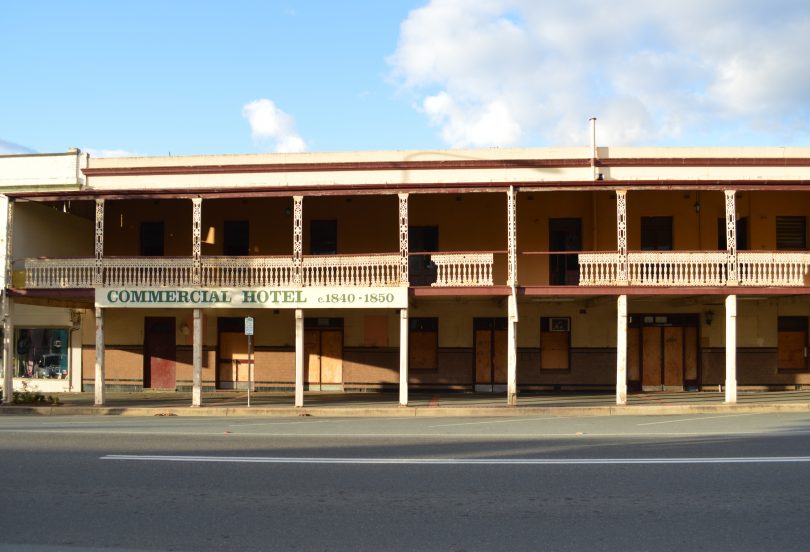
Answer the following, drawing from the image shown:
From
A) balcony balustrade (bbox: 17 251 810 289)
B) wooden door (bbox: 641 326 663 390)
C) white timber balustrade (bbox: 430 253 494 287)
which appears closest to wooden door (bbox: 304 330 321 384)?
balcony balustrade (bbox: 17 251 810 289)

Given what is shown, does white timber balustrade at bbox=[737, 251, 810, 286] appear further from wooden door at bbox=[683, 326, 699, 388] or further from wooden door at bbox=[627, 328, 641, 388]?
wooden door at bbox=[627, 328, 641, 388]

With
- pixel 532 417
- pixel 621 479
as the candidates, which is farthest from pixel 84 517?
pixel 532 417

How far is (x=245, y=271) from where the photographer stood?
21.6m

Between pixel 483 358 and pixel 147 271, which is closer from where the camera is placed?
pixel 147 271

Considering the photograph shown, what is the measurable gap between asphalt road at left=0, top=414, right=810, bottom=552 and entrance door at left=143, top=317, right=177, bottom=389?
1230 cm

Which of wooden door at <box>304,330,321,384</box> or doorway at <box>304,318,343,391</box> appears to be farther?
wooden door at <box>304,330,321,384</box>

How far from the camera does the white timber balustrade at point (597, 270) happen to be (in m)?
20.9

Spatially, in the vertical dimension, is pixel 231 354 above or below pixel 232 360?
above

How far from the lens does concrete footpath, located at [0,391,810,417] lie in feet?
64.0

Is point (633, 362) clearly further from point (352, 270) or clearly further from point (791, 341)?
point (352, 270)

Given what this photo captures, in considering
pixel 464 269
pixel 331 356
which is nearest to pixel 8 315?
pixel 331 356

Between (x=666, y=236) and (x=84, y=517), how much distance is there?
20.5m

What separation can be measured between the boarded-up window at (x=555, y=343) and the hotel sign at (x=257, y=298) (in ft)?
21.2

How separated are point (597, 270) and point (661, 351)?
573cm
